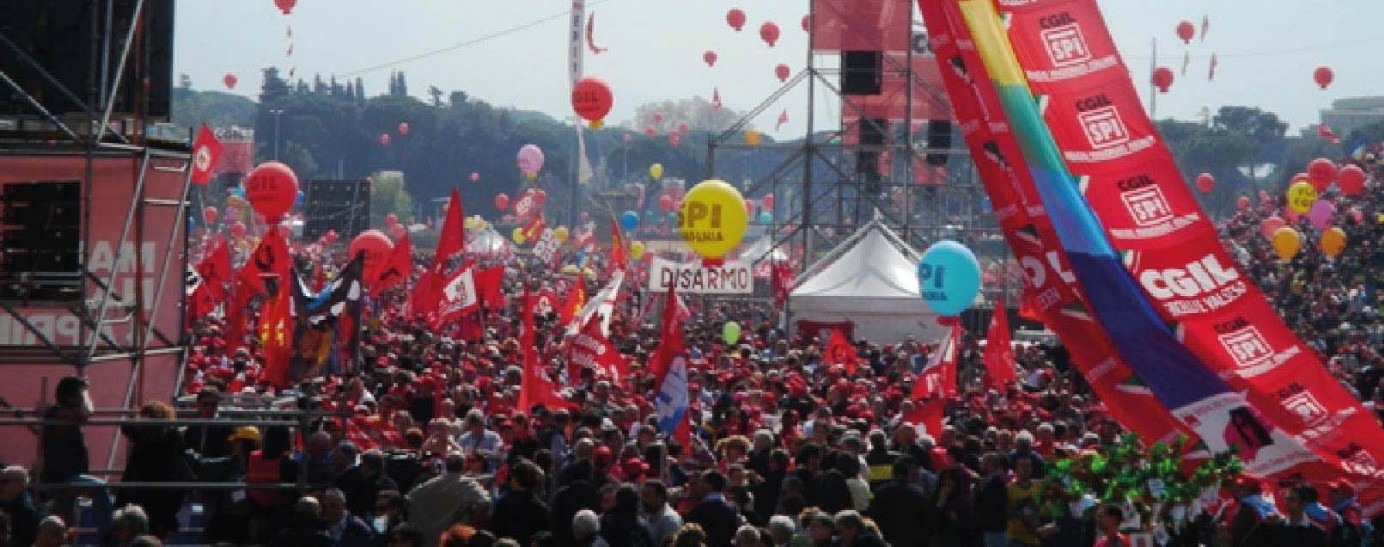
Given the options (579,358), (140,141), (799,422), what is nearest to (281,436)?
(140,141)

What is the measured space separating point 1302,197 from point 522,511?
1838 inches

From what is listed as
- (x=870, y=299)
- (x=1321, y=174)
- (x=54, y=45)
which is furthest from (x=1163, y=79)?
(x=54, y=45)

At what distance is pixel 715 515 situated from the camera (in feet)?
42.3

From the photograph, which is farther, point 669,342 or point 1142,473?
point 669,342

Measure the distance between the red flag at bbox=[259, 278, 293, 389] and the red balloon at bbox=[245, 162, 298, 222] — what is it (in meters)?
7.23

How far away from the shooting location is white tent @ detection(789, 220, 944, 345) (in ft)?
119

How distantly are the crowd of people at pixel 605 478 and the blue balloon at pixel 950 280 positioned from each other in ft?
19.5

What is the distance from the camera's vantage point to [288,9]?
46.1 m

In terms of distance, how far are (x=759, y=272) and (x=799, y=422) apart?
113 ft

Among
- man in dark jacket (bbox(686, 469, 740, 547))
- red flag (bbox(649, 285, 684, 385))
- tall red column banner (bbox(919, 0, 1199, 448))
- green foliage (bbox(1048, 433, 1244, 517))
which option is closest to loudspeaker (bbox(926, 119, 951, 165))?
red flag (bbox(649, 285, 684, 385))

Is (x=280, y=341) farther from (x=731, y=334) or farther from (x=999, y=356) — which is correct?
(x=731, y=334)

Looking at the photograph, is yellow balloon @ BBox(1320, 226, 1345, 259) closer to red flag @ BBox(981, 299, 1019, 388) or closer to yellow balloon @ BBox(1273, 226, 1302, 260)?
yellow balloon @ BBox(1273, 226, 1302, 260)

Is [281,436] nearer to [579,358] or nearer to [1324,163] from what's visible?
[579,358]

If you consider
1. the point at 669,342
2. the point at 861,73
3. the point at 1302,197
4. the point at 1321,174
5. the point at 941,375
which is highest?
the point at 861,73
